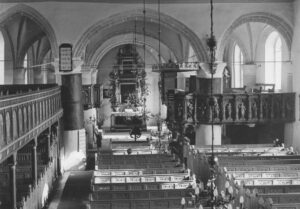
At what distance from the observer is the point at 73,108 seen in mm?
20875

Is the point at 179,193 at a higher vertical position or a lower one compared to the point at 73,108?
lower

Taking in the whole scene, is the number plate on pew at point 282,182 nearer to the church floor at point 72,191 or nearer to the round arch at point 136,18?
the church floor at point 72,191

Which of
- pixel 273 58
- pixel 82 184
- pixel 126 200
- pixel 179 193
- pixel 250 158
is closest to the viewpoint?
pixel 126 200

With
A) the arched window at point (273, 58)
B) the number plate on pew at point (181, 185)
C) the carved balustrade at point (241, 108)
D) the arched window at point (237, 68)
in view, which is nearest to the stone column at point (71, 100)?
the carved balustrade at point (241, 108)

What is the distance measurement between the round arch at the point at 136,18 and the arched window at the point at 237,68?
6879 millimetres

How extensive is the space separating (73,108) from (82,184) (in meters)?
3.66

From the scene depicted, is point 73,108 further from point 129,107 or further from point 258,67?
point 129,107

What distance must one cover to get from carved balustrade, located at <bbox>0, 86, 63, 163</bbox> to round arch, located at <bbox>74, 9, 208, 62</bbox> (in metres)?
3.95

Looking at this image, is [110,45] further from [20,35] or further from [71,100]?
[71,100]

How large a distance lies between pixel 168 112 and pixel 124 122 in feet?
45.8

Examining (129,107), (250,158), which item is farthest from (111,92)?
(250,158)

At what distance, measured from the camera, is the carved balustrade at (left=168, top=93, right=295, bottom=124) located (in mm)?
20906

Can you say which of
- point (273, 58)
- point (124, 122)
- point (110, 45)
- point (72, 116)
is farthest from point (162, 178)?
point (124, 122)

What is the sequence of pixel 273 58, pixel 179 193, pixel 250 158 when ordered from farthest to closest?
pixel 273 58
pixel 250 158
pixel 179 193
